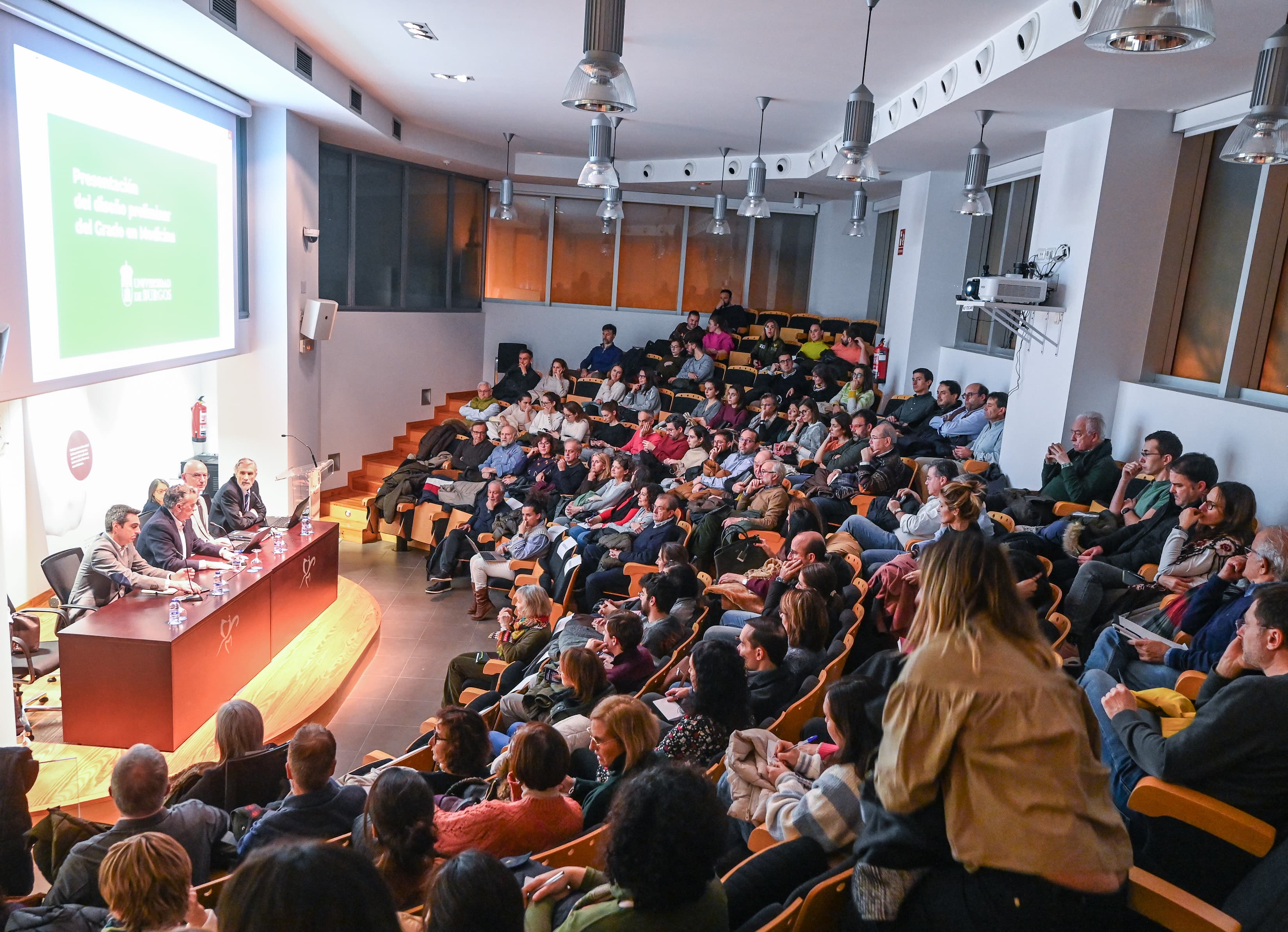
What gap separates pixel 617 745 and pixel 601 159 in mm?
4110

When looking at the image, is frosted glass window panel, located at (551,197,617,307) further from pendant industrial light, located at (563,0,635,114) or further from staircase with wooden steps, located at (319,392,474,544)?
pendant industrial light, located at (563,0,635,114)

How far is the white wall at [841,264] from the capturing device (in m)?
11.8

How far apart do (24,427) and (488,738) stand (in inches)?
204

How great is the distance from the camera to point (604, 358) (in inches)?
439

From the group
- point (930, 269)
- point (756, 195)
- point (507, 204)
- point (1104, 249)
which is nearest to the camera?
point (1104, 249)

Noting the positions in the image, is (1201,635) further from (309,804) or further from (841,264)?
(841,264)

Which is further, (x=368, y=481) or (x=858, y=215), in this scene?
(x=368, y=481)

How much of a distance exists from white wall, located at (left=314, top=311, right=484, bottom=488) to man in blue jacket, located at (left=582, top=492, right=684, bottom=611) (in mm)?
3852

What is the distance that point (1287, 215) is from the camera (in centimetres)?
474

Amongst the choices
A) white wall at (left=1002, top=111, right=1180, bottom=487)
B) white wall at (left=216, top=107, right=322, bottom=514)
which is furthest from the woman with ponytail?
white wall at (left=216, top=107, right=322, bottom=514)

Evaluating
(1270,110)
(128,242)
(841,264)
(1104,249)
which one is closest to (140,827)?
(128,242)

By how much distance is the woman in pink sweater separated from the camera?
236 centimetres

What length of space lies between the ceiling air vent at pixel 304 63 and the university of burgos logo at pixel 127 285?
5.97 feet

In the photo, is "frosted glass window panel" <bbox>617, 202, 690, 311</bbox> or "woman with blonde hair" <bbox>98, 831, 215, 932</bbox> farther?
"frosted glass window panel" <bbox>617, 202, 690, 311</bbox>
